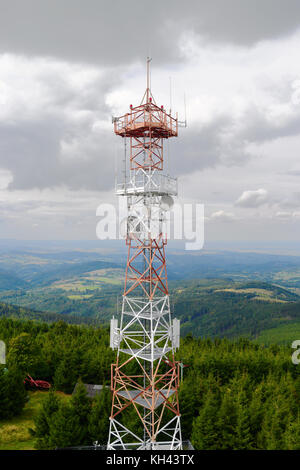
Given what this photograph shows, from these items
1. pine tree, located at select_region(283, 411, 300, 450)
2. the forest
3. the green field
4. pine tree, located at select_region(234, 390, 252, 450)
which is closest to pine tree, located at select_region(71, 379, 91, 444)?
the forest

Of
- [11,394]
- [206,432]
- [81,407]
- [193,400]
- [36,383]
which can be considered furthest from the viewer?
[36,383]

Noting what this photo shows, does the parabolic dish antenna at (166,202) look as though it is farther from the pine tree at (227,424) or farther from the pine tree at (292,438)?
the pine tree at (292,438)

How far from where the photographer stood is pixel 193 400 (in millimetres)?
28547

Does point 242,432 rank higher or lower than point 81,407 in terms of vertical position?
lower

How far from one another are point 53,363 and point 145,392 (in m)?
26.7

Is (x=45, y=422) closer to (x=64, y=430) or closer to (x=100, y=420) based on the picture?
(x=64, y=430)

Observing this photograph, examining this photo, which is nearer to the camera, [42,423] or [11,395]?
[42,423]

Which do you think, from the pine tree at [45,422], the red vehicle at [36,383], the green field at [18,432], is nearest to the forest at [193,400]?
the pine tree at [45,422]

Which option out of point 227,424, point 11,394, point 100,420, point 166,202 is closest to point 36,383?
point 11,394

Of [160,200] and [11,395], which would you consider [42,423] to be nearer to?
[11,395]

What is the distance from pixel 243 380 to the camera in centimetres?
3606

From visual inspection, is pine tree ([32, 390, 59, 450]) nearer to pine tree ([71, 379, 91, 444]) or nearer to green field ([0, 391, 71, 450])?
pine tree ([71, 379, 91, 444])
